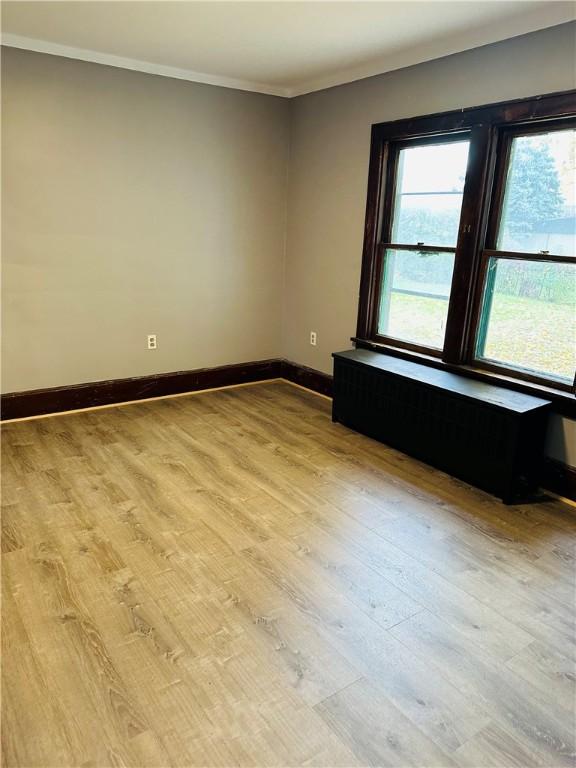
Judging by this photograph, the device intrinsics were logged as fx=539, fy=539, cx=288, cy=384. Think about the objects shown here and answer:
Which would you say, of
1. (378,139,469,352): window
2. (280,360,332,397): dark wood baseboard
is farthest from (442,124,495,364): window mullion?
(280,360,332,397): dark wood baseboard

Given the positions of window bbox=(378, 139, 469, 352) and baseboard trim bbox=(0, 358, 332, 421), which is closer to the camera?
Result: window bbox=(378, 139, 469, 352)

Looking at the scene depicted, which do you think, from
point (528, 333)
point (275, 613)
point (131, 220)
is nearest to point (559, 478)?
point (528, 333)

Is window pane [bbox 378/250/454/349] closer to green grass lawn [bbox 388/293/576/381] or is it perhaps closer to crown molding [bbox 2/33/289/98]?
green grass lawn [bbox 388/293/576/381]

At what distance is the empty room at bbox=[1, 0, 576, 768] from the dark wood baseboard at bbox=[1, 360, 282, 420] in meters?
0.02

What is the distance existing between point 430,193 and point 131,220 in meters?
2.13

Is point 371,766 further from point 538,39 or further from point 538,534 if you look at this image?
point 538,39

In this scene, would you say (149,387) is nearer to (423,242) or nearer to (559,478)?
(423,242)

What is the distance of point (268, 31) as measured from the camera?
3014mm

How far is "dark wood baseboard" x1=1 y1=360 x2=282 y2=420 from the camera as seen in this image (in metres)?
3.80

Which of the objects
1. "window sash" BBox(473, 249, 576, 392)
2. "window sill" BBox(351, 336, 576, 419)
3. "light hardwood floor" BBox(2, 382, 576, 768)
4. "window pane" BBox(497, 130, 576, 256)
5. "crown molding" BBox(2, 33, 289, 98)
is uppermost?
"crown molding" BBox(2, 33, 289, 98)

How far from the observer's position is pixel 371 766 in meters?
1.47

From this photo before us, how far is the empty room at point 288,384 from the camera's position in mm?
1697

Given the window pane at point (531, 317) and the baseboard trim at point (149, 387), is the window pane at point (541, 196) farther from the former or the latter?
the baseboard trim at point (149, 387)

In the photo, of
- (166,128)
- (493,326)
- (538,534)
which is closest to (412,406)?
(493,326)
